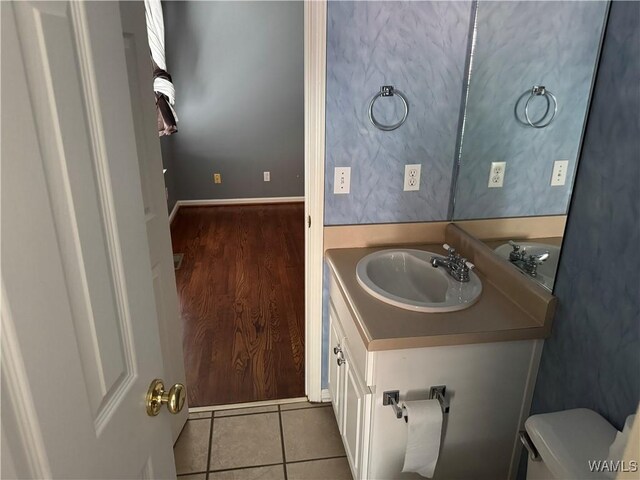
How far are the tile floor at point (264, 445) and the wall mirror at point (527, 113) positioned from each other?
1.11 metres

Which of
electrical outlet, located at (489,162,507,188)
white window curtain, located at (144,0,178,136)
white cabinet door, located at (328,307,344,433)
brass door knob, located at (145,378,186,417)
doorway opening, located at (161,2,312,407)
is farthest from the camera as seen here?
white window curtain, located at (144,0,178,136)

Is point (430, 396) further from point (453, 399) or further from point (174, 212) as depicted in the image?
point (174, 212)

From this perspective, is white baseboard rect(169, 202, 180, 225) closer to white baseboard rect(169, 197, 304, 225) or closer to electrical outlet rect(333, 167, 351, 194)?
white baseboard rect(169, 197, 304, 225)

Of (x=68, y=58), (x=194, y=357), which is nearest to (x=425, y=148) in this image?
(x=68, y=58)

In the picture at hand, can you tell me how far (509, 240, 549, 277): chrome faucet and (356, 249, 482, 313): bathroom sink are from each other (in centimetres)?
15

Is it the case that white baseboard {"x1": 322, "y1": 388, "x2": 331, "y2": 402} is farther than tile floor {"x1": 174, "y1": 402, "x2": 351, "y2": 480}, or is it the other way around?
white baseboard {"x1": 322, "y1": 388, "x2": 331, "y2": 402}

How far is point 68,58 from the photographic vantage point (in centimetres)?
57

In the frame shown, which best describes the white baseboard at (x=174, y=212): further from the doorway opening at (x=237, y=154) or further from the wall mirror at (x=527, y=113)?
the wall mirror at (x=527, y=113)

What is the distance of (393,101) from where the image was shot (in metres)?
1.82

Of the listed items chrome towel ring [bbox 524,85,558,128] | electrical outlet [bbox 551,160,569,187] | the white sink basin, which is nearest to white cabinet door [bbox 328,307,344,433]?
the white sink basin

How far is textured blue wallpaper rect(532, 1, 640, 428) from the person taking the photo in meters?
1.06

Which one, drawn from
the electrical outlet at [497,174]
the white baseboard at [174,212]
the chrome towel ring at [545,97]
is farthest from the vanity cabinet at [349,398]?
the white baseboard at [174,212]

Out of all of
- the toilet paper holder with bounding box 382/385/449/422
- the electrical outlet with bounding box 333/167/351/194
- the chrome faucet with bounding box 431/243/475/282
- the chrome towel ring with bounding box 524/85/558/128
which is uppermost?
the chrome towel ring with bounding box 524/85/558/128

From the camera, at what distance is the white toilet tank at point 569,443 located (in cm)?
97
